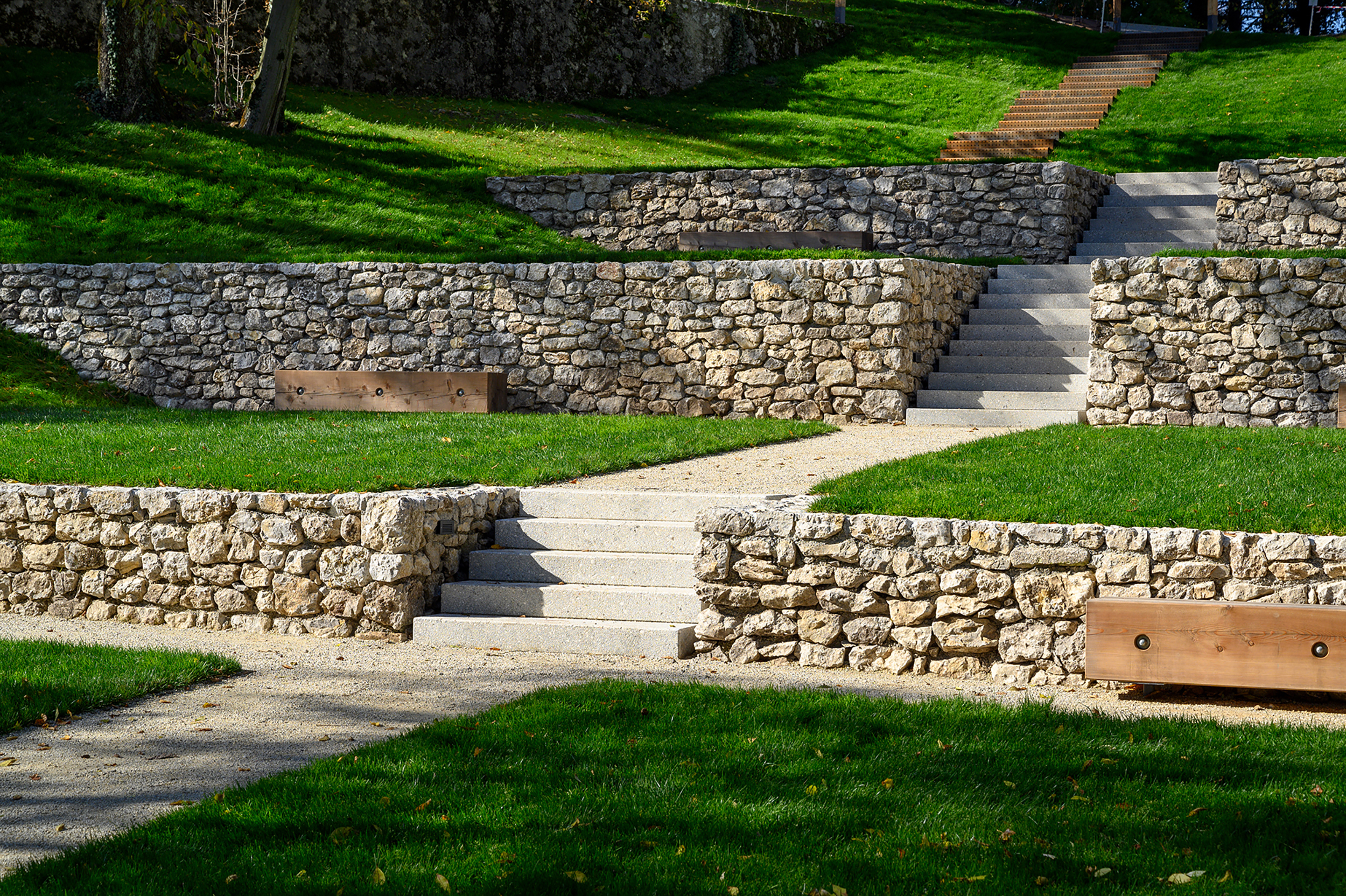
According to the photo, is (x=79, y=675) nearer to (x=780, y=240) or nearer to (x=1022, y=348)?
(x=1022, y=348)

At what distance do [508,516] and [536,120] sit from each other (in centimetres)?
1642

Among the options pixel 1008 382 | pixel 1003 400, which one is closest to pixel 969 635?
pixel 1003 400

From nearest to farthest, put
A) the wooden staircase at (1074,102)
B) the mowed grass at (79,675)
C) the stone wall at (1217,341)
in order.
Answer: the mowed grass at (79,675) < the stone wall at (1217,341) < the wooden staircase at (1074,102)

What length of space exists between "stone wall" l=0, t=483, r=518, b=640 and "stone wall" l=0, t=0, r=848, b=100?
15.6 metres

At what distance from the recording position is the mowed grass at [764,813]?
→ 3598 mm

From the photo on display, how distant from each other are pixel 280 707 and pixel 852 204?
12598 mm

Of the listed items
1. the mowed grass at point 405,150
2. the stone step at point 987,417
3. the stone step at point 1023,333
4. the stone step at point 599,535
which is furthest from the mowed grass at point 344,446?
the mowed grass at point 405,150

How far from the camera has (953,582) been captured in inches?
249

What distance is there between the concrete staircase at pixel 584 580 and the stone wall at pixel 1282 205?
34.7 feet

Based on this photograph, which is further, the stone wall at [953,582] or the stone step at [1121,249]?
the stone step at [1121,249]

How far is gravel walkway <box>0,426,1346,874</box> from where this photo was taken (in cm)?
440

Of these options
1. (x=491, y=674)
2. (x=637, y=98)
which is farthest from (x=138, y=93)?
(x=491, y=674)

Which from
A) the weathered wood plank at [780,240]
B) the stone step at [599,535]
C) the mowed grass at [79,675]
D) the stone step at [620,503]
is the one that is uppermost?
the weathered wood plank at [780,240]

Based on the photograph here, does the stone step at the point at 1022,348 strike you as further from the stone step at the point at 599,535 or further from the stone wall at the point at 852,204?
the stone step at the point at 599,535
